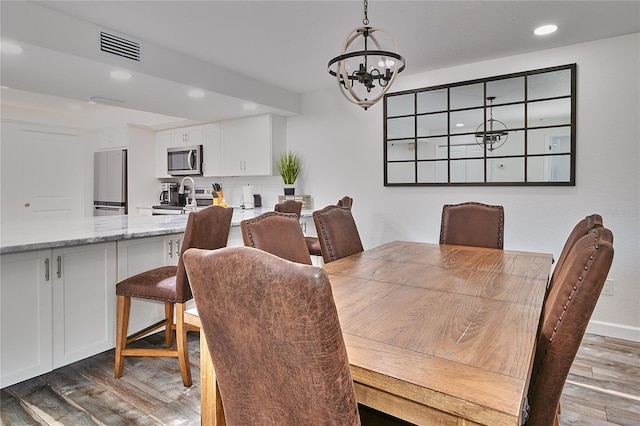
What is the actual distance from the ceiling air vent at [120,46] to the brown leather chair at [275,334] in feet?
8.41

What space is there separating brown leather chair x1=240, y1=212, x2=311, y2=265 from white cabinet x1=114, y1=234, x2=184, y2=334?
1.07 meters

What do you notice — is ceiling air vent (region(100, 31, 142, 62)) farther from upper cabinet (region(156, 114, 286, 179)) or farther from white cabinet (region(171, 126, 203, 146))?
white cabinet (region(171, 126, 203, 146))

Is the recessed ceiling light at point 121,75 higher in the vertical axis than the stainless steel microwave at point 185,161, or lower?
higher

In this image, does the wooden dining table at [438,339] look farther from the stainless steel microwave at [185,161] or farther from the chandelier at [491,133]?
the stainless steel microwave at [185,161]

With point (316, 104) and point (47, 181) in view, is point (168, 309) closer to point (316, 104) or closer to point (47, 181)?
point (316, 104)

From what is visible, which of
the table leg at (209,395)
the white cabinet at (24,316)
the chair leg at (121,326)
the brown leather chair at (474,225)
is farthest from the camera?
the brown leather chair at (474,225)

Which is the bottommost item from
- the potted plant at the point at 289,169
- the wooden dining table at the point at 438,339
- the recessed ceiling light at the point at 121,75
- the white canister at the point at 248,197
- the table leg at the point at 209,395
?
the table leg at the point at 209,395

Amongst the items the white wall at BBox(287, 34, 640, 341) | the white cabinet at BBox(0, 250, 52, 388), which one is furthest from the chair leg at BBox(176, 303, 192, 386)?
the white wall at BBox(287, 34, 640, 341)

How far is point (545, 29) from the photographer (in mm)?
2729

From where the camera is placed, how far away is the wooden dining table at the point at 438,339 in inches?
29.7

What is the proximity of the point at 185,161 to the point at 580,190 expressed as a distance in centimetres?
469

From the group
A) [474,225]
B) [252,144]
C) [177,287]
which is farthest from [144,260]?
[252,144]

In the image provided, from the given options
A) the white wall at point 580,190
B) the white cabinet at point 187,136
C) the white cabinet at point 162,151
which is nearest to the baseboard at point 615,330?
the white wall at point 580,190

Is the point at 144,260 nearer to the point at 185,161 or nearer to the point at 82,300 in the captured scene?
the point at 82,300
